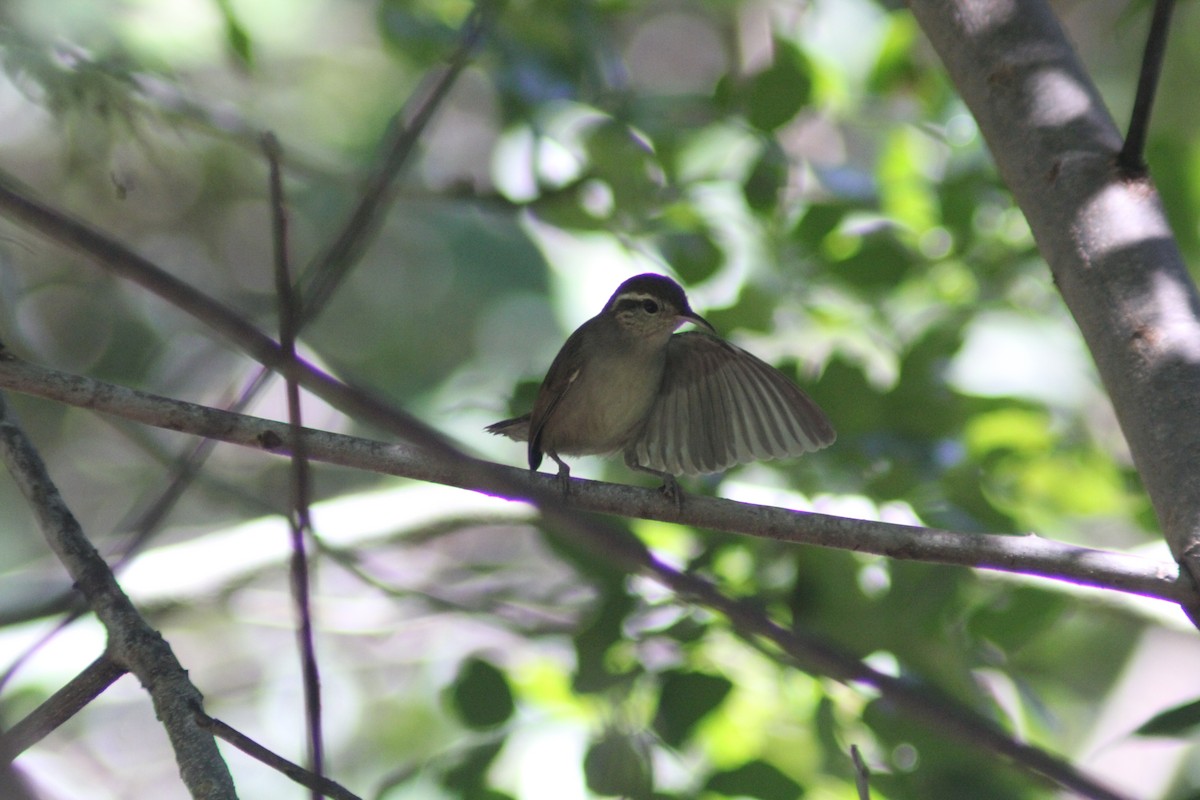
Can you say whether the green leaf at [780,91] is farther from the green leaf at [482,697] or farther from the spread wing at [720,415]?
the green leaf at [482,697]

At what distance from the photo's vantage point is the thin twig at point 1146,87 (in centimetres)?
212

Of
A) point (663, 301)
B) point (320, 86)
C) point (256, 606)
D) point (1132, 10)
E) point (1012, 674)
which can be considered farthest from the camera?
point (320, 86)

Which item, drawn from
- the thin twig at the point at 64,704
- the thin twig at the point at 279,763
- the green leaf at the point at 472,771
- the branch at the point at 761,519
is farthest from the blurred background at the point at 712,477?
the thin twig at the point at 64,704

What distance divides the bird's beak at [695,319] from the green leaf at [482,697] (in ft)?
4.36

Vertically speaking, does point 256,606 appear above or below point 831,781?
above

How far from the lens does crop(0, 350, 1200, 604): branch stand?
210 centimetres

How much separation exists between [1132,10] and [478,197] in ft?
7.07

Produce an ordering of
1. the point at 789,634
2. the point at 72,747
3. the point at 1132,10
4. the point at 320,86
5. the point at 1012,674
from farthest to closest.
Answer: the point at 320,86 → the point at 72,747 → the point at 1012,674 → the point at 1132,10 → the point at 789,634

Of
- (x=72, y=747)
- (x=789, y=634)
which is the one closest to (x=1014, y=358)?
(x=789, y=634)

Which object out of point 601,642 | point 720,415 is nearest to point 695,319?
point 720,415

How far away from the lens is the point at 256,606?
5.02 meters

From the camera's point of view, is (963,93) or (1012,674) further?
(1012,674)

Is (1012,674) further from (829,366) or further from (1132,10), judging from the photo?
(1132,10)

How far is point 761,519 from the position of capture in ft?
7.70
